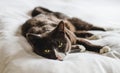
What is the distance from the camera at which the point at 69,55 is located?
126 centimetres

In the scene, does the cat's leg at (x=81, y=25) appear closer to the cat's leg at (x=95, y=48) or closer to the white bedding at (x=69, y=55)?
the white bedding at (x=69, y=55)

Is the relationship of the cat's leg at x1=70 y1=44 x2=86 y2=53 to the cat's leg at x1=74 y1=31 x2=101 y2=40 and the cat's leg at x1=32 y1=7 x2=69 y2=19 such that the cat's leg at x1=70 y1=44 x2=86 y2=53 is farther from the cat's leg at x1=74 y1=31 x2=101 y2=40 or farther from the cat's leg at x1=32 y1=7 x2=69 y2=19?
the cat's leg at x1=32 y1=7 x2=69 y2=19

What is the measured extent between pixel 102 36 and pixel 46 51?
0.49 metres

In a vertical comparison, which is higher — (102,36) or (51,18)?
(51,18)

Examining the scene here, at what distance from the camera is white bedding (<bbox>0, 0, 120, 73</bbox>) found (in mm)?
1074

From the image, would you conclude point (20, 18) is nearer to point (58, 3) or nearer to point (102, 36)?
point (58, 3)

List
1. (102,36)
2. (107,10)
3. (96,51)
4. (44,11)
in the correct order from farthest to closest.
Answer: (107,10)
(44,11)
(102,36)
(96,51)

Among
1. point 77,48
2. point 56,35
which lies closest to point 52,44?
point 56,35

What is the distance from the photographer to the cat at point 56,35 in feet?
4.14

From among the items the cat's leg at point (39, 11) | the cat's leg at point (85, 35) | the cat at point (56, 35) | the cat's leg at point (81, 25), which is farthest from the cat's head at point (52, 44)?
the cat's leg at point (39, 11)

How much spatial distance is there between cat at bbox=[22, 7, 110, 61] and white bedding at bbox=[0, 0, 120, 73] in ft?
0.16

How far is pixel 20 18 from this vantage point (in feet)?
6.06

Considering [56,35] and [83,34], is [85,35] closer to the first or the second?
[83,34]

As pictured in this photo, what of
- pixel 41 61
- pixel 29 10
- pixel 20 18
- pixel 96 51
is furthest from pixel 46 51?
pixel 29 10
